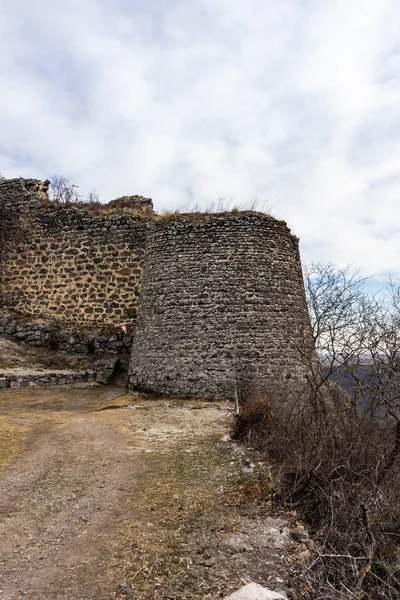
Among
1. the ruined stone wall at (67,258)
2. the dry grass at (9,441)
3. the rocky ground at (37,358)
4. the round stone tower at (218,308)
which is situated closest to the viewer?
the dry grass at (9,441)

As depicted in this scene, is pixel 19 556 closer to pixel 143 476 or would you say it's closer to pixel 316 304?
pixel 143 476

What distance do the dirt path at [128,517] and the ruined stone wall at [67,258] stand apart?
7633mm

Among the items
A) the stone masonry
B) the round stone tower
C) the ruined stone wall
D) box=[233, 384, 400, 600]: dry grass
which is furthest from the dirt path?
the ruined stone wall

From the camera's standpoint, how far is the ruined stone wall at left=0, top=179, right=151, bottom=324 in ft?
51.0

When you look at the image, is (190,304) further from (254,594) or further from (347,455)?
(254,594)

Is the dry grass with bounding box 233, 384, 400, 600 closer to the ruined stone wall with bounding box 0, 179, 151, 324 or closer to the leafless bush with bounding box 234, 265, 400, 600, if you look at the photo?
the leafless bush with bounding box 234, 265, 400, 600

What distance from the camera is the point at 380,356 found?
5418 mm

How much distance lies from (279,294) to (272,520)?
7922mm

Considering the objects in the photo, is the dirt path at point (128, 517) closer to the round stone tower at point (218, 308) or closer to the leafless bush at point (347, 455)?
the leafless bush at point (347, 455)

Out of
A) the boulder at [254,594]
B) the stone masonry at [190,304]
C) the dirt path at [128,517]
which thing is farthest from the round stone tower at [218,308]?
the boulder at [254,594]

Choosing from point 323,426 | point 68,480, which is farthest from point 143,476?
point 323,426

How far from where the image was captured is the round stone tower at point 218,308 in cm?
1103

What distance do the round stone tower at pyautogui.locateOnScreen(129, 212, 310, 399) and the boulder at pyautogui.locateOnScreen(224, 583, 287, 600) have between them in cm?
770

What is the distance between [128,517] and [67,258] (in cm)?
1296
